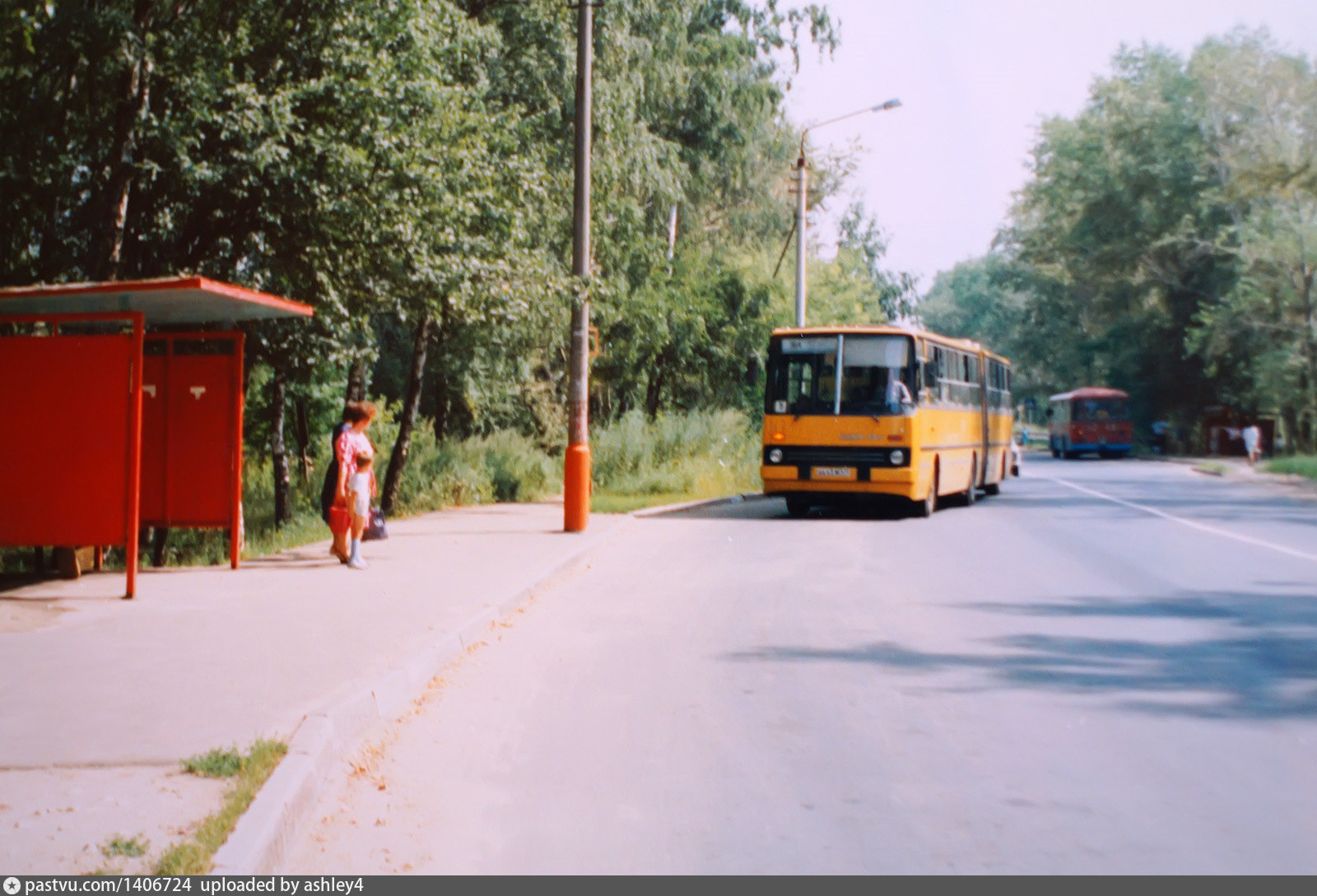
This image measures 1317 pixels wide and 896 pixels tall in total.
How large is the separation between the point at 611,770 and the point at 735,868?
1.48m

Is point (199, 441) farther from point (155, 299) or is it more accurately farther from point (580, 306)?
point (580, 306)

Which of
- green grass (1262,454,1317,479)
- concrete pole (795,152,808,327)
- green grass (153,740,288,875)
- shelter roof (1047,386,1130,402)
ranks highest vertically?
concrete pole (795,152,808,327)

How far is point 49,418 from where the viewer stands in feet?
38.5

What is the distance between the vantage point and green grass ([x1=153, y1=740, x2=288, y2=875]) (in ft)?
14.5

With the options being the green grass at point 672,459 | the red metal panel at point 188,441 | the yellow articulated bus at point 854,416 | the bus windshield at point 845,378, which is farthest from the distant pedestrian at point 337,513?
the green grass at point 672,459

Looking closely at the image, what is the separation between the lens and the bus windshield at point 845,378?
2194cm

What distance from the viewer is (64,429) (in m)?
11.7

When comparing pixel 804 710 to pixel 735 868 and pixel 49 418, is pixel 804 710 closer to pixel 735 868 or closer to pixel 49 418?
pixel 735 868

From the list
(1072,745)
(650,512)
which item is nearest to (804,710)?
(1072,745)

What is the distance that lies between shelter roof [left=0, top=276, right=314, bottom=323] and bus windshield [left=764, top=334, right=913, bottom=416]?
11.1 metres

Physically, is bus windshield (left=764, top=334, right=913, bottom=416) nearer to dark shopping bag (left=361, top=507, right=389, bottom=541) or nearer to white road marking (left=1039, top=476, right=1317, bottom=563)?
white road marking (left=1039, top=476, right=1317, bottom=563)

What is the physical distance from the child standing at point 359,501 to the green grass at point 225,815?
7.70m

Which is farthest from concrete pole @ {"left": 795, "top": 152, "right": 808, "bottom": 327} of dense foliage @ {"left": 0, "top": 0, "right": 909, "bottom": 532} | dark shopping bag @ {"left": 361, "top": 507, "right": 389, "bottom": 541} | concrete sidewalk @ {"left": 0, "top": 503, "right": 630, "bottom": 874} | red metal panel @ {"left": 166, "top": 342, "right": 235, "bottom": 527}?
red metal panel @ {"left": 166, "top": 342, "right": 235, "bottom": 527}
